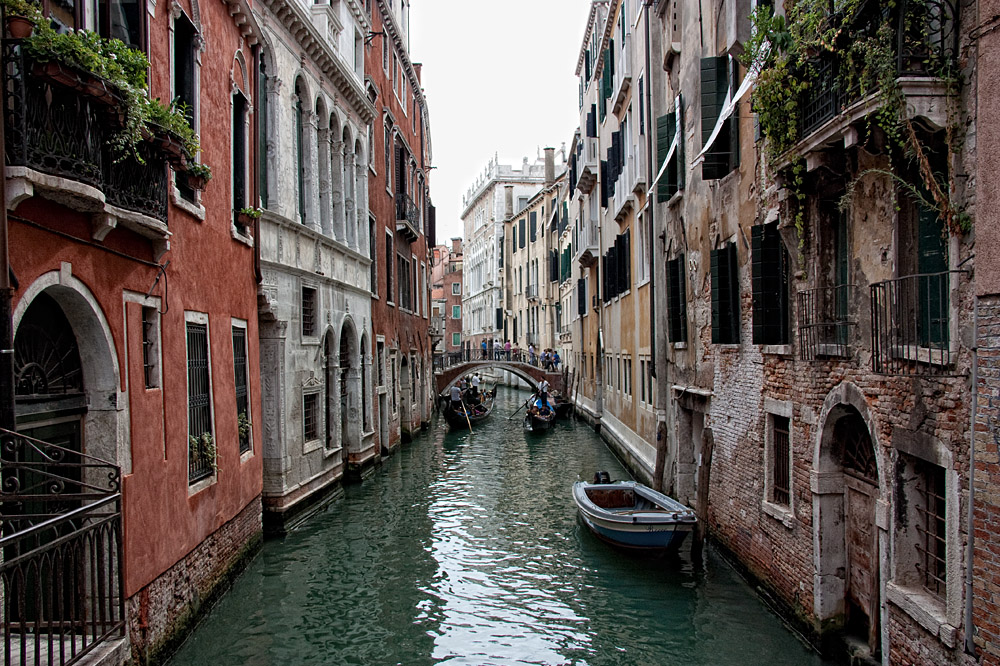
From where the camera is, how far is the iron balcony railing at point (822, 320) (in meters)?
7.05

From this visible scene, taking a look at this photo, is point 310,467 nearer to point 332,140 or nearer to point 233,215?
point 233,215

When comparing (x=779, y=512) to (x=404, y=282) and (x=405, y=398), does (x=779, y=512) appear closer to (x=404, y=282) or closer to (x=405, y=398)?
(x=405, y=398)

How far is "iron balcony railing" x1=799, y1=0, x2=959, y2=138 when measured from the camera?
16.5 feet

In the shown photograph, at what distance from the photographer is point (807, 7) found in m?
6.72

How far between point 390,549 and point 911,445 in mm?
7854

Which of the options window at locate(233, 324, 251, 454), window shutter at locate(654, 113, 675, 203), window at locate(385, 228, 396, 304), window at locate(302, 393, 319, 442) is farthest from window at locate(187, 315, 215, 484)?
window at locate(385, 228, 396, 304)

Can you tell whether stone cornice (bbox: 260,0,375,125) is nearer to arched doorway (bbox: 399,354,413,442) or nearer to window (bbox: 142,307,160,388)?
window (bbox: 142,307,160,388)

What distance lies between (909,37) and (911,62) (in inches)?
6.2

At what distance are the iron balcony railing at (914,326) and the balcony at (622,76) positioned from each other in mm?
13326

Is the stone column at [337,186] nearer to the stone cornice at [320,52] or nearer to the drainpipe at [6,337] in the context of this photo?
the stone cornice at [320,52]

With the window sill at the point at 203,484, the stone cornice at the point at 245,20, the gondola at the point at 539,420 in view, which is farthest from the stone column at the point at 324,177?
the gondola at the point at 539,420

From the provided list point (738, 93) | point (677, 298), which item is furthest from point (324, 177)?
point (738, 93)

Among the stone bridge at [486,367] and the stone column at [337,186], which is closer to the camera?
the stone column at [337,186]

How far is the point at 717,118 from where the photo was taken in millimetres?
10477
